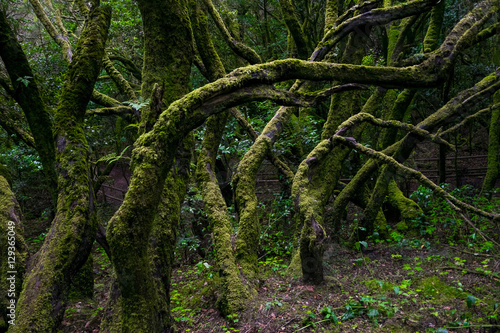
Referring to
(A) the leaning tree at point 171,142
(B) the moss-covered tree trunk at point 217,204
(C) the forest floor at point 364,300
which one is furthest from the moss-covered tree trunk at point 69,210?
(B) the moss-covered tree trunk at point 217,204

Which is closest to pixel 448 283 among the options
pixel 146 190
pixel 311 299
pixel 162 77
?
pixel 311 299

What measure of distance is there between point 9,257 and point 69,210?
1442 mm

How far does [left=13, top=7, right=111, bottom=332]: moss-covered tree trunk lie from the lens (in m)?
3.06

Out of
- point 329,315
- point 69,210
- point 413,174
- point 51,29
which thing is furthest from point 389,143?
A: point 51,29

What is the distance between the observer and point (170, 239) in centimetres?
342

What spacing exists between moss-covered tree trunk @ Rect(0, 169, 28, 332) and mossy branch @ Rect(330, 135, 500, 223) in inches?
188

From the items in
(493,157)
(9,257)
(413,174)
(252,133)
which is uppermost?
(252,133)

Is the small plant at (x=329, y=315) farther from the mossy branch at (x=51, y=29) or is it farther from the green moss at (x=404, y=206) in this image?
the mossy branch at (x=51, y=29)

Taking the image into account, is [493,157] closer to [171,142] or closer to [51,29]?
[171,142]

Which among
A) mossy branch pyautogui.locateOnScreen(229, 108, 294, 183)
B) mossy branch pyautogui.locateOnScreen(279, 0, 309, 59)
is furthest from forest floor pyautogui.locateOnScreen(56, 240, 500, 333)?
mossy branch pyautogui.locateOnScreen(279, 0, 309, 59)

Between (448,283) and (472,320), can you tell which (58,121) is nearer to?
(472,320)

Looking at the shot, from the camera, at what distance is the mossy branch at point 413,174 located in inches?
125

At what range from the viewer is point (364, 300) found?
12.2 ft

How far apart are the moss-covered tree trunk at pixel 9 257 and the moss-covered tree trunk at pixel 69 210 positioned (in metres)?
0.66
